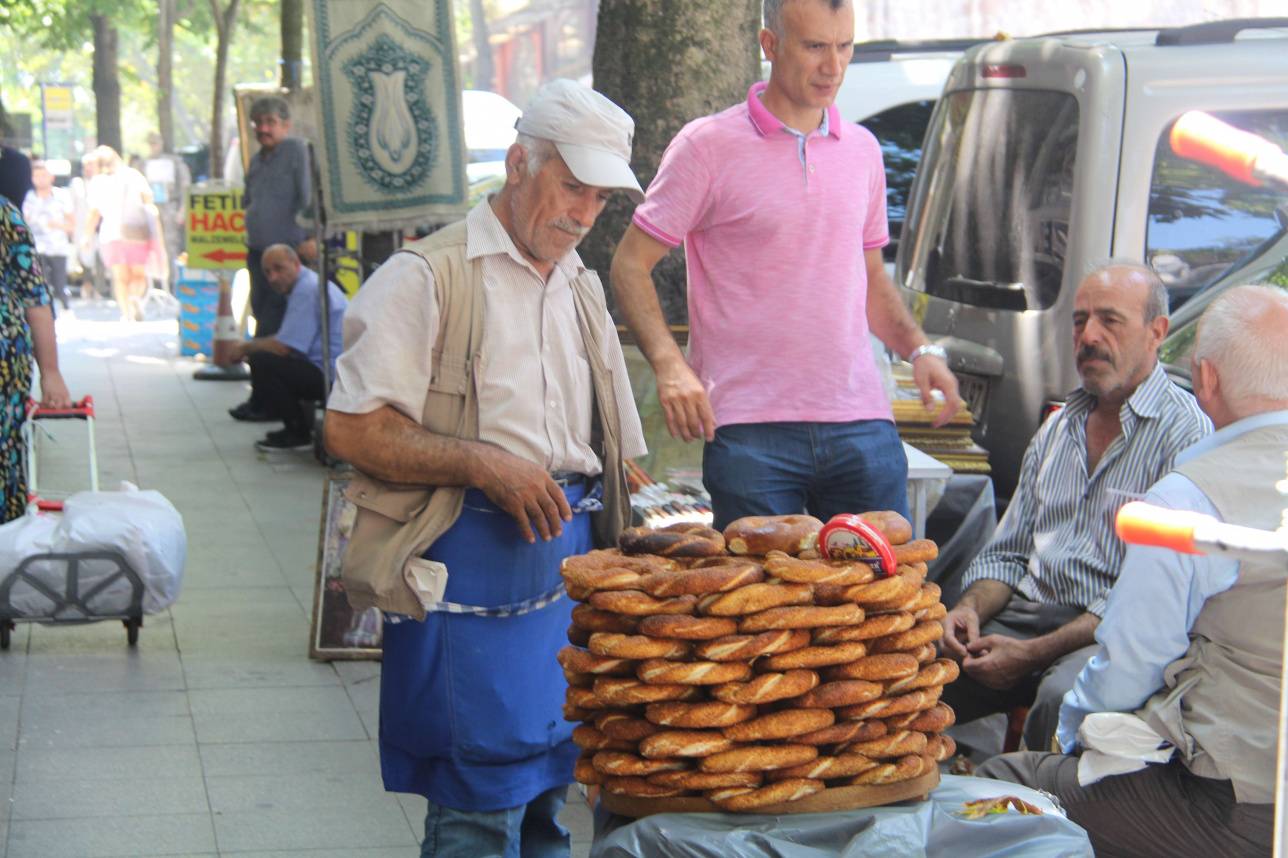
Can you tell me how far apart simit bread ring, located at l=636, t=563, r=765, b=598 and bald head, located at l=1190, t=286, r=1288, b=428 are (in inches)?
48.1

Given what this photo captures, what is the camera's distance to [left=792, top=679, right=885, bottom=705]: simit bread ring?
103 inches

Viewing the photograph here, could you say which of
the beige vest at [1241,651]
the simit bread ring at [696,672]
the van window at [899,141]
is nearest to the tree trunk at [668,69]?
the beige vest at [1241,651]

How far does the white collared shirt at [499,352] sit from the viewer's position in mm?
3041

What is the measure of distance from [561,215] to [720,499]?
1.03 metres

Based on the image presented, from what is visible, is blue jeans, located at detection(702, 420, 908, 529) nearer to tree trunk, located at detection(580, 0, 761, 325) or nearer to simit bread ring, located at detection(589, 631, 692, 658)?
simit bread ring, located at detection(589, 631, 692, 658)

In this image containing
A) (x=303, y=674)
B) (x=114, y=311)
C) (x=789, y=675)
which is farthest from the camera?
(x=114, y=311)

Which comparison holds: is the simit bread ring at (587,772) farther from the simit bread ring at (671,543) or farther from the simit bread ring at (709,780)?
the simit bread ring at (671,543)

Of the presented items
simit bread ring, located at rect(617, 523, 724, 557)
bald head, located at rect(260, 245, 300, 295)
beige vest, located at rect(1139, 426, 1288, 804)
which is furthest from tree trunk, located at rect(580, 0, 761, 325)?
bald head, located at rect(260, 245, 300, 295)

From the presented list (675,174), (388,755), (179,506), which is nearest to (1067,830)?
(388,755)

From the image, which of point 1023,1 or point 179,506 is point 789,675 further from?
point 1023,1

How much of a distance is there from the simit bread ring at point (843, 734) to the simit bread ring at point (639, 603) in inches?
10.6

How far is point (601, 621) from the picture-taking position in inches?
107

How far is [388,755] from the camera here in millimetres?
3279

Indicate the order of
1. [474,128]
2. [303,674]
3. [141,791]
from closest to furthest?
[141,791] < [303,674] < [474,128]
